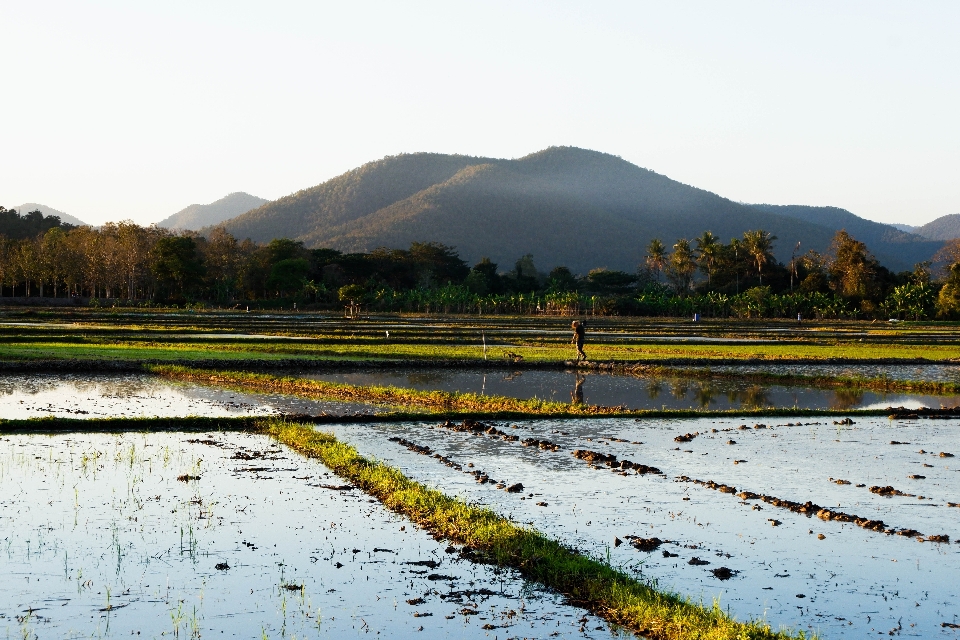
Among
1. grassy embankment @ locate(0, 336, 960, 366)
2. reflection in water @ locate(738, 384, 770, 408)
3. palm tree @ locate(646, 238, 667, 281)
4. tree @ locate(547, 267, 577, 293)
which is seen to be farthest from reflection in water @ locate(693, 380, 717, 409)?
palm tree @ locate(646, 238, 667, 281)

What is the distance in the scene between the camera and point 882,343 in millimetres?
47469

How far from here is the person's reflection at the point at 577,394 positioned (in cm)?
2282

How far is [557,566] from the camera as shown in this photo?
8414mm

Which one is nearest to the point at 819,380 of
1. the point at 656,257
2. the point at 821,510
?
the point at 821,510

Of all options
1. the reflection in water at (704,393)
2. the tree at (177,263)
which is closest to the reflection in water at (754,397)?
the reflection in water at (704,393)

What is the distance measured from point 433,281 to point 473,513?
124m

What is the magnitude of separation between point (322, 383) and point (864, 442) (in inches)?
549

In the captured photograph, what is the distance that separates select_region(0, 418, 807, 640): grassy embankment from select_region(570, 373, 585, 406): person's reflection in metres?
9.29

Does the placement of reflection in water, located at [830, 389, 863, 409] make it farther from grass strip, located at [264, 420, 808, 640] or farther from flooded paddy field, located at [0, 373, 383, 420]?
grass strip, located at [264, 420, 808, 640]

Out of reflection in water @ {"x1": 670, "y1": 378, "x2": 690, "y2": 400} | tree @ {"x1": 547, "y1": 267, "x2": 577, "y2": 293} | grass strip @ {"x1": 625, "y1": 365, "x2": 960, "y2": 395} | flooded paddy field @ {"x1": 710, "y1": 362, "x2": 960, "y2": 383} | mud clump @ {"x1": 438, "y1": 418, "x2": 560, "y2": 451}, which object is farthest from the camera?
tree @ {"x1": 547, "y1": 267, "x2": 577, "y2": 293}

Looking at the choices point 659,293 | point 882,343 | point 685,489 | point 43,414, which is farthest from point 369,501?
point 659,293

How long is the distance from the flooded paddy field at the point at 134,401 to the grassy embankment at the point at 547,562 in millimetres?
6709

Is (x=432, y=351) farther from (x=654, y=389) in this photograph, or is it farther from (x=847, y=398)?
(x=847, y=398)

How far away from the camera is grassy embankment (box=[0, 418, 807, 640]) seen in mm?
7027
